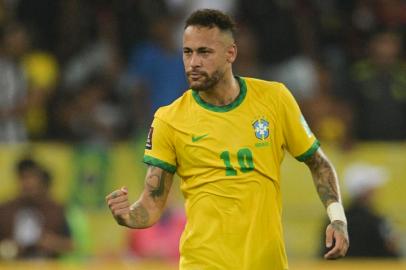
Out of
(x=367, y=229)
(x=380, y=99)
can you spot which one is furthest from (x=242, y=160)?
(x=380, y=99)

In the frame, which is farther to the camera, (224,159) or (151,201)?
(151,201)

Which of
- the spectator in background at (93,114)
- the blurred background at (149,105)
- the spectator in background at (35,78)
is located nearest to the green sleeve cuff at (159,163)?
the blurred background at (149,105)

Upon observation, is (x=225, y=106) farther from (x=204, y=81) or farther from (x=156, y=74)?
(x=156, y=74)

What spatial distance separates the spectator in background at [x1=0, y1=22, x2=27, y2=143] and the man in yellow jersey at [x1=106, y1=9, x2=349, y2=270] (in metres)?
6.43

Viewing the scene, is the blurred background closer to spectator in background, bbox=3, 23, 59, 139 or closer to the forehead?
spectator in background, bbox=3, 23, 59, 139

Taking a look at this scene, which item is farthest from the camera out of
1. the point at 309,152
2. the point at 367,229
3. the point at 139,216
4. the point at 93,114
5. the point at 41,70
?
the point at 41,70

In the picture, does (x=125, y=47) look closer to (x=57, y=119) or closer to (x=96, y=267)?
(x=57, y=119)

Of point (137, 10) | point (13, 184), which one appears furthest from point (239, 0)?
point (13, 184)

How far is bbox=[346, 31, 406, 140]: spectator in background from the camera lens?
1276 cm

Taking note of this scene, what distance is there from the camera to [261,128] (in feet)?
21.3

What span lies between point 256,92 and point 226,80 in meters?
0.16

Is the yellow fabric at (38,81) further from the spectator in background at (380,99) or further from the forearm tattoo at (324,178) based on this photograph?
the forearm tattoo at (324,178)

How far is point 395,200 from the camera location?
12789mm

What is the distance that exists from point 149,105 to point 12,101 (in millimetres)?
1338
